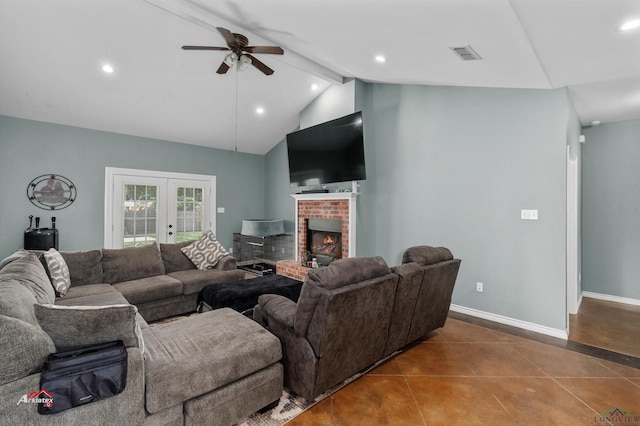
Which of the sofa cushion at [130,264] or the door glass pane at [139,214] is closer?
the sofa cushion at [130,264]

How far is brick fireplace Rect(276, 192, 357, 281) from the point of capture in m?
4.73

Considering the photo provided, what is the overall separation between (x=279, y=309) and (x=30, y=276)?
1.99 metres

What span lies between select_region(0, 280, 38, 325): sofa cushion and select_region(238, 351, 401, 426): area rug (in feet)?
4.38

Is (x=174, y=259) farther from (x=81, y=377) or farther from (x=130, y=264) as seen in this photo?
(x=81, y=377)

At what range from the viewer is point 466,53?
9.48 feet

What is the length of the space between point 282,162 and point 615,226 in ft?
19.3

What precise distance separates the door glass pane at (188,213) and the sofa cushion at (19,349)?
5.07m

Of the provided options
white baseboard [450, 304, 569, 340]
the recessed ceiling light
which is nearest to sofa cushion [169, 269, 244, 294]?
white baseboard [450, 304, 569, 340]

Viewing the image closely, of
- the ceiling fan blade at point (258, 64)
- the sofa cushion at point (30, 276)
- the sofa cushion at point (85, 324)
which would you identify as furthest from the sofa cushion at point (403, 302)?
the sofa cushion at point (30, 276)

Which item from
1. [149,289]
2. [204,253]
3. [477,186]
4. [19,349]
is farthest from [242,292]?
[477,186]

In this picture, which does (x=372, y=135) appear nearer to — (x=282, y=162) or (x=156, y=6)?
(x=282, y=162)

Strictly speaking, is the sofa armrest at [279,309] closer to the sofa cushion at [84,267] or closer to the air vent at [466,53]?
the sofa cushion at [84,267]

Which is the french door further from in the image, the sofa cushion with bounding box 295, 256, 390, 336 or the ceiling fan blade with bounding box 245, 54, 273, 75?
the sofa cushion with bounding box 295, 256, 390, 336

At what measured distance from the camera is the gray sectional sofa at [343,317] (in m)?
1.89
